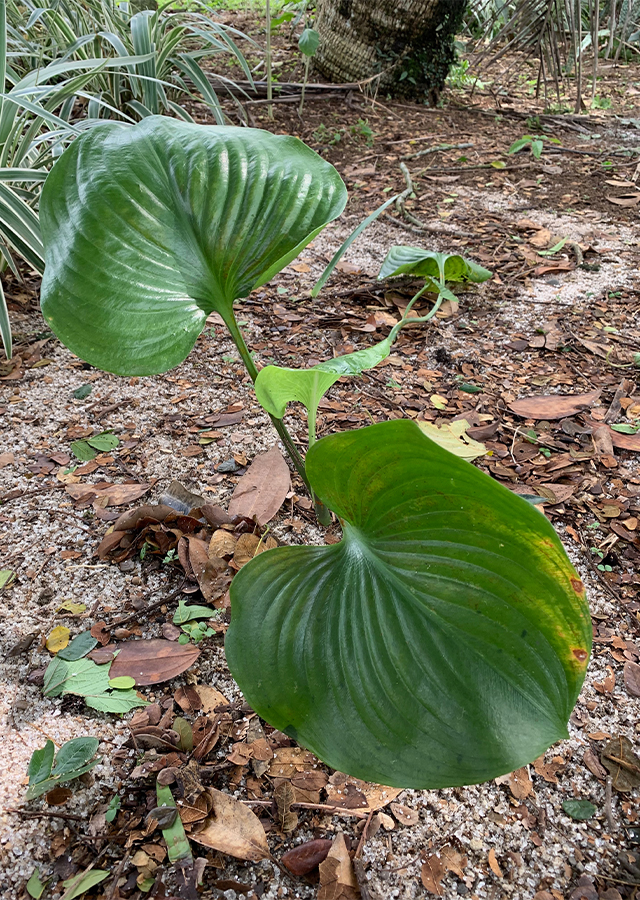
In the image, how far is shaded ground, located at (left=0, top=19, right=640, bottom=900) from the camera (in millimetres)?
732

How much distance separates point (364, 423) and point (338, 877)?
0.88m

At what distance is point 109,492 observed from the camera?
1.22 meters

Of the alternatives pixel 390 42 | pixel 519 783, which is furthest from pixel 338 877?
pixel 390 42

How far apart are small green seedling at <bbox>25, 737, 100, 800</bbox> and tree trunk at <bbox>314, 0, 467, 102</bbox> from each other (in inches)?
131

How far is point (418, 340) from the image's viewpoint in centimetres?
169

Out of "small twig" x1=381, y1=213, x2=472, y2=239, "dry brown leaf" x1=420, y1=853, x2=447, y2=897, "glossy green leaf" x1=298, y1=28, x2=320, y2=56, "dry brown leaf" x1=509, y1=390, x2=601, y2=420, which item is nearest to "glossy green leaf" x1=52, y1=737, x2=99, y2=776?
"dry brown leaf" x1=420, y1=853, x2=447, y2=897

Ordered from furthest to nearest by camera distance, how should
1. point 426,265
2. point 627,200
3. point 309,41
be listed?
1. point 309,41
2. point 627,200
3. point 426,265

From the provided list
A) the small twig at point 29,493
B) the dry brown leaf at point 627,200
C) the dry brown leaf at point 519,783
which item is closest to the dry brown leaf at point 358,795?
the dry brown leaf at point 519,783

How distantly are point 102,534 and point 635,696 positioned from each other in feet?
2.99

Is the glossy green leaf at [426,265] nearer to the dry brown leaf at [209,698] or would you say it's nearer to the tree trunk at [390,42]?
the dry brown leaf at [209,698]

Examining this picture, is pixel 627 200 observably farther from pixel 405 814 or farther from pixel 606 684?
pixel 405 814

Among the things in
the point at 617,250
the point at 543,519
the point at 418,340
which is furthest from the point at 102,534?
the point at 617,250

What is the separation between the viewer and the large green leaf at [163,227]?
841 mm

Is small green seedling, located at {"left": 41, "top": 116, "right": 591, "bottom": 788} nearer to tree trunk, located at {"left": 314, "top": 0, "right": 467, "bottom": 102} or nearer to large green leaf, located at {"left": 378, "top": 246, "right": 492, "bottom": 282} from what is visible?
large green leaf, located at {"left": 378, "top": 246, "right": 492, "bottom": 282}
